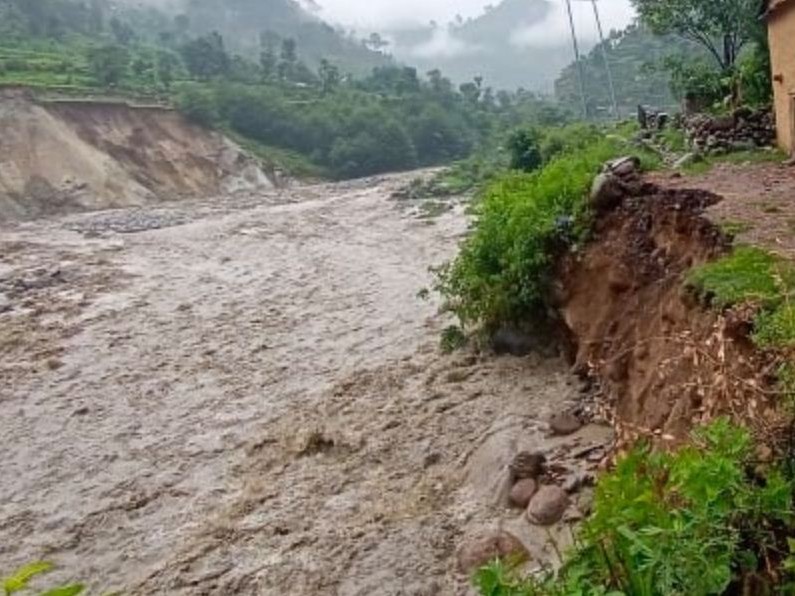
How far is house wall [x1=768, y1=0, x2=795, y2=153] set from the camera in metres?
13.2

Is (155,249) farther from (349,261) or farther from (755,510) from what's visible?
(755,510)

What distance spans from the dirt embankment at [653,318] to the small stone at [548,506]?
0.81 metres

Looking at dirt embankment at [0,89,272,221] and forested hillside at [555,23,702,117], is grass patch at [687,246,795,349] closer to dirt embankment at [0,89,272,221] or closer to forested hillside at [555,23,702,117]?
dirt embankment at [0,89,272,221]

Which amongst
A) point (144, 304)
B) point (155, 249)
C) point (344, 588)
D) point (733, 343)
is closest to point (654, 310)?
point (733, 343)

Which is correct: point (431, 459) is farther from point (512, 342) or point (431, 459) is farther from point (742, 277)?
point (742, 277)

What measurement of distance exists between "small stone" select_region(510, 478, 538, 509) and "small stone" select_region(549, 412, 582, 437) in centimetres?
108

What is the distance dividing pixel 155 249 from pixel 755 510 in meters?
23.9

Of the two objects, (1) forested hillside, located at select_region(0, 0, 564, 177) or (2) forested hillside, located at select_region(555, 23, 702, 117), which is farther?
(2) forested hillside, located at select_region(555, 23, 702, 117)

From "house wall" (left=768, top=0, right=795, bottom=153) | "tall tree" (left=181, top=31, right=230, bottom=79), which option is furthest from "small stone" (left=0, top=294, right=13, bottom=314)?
"tall tree" (left=181, top=31, right=230, bottom=79)

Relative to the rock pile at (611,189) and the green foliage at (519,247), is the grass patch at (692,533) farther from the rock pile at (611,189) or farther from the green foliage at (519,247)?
the green foliage at (519,247)

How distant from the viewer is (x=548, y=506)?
7.53 metres

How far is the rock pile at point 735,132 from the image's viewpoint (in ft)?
47.1

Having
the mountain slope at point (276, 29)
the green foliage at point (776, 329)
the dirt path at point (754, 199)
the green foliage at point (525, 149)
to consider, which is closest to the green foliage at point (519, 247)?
the dirt path at point (754, 199)

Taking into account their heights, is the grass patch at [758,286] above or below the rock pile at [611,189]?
below
